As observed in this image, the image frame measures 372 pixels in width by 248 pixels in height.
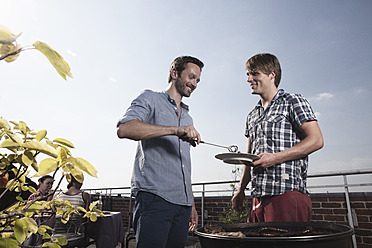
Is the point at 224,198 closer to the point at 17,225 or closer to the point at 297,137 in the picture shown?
the point at 297,137

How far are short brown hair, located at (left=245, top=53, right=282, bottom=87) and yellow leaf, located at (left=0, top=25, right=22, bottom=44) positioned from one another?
140cm

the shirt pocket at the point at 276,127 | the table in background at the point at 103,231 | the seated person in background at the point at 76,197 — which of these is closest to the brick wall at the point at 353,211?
the shirt pocket at the point at 276,127

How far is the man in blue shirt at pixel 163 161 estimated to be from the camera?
1.31 m

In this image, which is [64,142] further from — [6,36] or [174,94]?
[174,94]

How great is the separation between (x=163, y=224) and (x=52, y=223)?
1071 mm

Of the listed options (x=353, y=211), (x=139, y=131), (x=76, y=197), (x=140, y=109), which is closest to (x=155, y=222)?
(x=139, y=131)

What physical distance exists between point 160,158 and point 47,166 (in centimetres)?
103

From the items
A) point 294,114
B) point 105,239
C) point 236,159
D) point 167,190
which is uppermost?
point 294,114

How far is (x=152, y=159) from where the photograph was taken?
1.46 meters

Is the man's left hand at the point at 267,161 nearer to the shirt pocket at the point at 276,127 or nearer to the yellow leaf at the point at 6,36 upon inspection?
the shirt pocket at the point at 276,127

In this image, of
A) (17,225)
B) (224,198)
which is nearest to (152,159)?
(17,225)

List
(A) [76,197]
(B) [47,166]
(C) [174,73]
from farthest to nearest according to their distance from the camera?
(A) [76,197] → (C) [174,73] → (B) [47,166]

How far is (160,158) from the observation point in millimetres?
1479

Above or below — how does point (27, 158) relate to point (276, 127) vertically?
below
